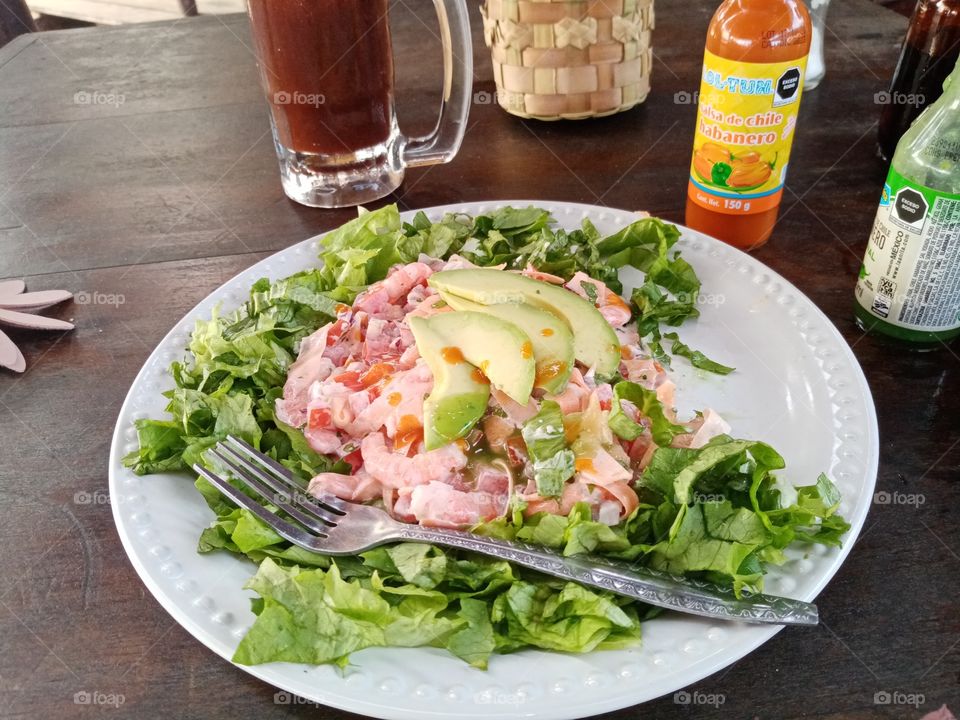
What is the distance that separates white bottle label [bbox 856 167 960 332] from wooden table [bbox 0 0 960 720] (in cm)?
8

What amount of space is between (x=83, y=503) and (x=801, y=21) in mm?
1379

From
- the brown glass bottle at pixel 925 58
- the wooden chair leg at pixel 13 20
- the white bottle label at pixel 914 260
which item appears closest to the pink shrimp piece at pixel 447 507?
the white bottle label at pixel 914 260

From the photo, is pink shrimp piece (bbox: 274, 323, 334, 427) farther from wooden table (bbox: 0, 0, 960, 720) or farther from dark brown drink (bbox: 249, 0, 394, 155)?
A: dark brown drink (bbox: 249, 0, 394, 155)

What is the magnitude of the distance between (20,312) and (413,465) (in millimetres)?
978

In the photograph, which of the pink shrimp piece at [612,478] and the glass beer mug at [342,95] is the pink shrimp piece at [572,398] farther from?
the glass beer mug at [342,95]

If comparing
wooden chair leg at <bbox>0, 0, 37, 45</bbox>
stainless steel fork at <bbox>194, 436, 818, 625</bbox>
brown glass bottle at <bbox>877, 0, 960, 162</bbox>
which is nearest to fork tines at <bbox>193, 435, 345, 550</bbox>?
stainless steel fork at <bbox>194, 436, 818, 625</bbox>

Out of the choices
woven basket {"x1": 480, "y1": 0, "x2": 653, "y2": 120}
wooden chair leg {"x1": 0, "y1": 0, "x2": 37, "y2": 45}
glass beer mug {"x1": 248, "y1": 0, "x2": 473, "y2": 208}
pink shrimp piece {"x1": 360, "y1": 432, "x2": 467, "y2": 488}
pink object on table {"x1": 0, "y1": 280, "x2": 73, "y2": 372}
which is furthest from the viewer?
→ wooden chair leg {"x1": 0, "y1": 0, "x2": 37, "y2": 45}

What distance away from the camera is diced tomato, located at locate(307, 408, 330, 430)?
3.84 ft

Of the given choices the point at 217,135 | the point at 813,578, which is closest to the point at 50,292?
the point at 217,135

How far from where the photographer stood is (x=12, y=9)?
298 cm

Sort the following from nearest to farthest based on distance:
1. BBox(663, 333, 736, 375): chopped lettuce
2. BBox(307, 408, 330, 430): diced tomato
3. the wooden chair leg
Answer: BBox(307, 408, 330, 430): diced tomato, BBox(663, 333, 736, 375): chopped lettuce, the wooden chair leg

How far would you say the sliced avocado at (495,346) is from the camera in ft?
3.63

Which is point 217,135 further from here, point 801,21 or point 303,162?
point 801,21

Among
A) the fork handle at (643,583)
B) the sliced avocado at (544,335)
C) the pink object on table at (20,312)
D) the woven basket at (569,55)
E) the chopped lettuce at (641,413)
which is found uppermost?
the woven basket at (569,55)
